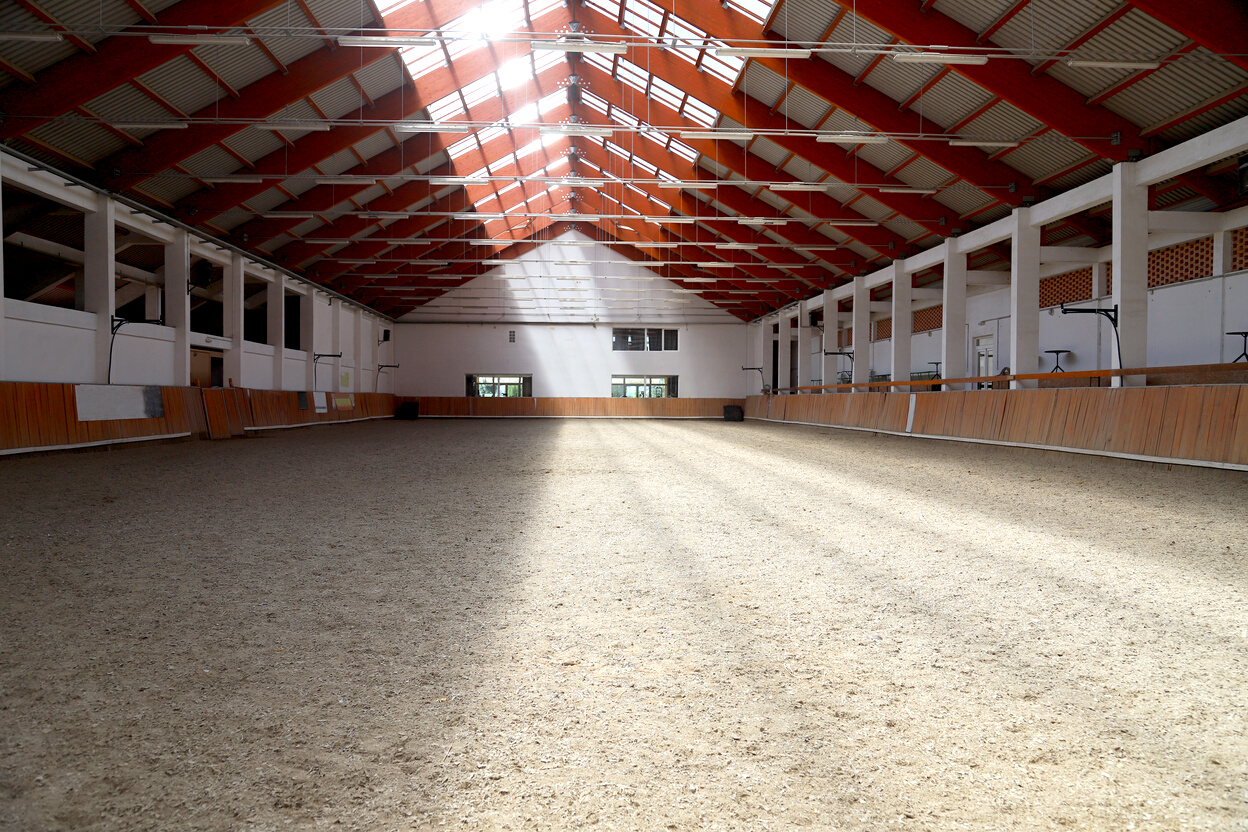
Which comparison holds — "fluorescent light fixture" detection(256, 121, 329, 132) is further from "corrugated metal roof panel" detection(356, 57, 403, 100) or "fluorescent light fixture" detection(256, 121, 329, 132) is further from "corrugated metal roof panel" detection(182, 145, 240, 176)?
"corrugated metal roof panel" detection(182, 145, 240, 176)

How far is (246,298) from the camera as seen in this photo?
1204 inches

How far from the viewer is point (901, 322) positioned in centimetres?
2434

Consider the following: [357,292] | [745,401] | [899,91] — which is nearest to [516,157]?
[357,292]

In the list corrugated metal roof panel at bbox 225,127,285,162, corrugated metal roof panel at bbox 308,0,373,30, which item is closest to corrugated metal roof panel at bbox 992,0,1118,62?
corrugated metal roof panel at bbox 308,0,373,30

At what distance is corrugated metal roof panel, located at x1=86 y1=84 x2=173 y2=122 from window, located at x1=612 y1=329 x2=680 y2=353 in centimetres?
2759

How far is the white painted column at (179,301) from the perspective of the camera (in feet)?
64.3

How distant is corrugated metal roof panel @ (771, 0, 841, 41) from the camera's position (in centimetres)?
1421

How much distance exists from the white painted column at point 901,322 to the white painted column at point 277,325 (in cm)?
2212

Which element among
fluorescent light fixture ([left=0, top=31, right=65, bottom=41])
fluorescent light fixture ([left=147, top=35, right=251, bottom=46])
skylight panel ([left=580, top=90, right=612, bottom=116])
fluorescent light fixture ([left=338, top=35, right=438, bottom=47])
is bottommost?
fluorescent light fixture ([left=0, top=31, right=65, bottom=41])

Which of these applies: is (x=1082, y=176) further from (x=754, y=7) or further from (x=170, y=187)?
(x=170, y=187)

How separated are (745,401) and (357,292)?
21.7 metres

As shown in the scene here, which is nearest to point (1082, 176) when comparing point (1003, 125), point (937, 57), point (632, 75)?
point (1003, 125)

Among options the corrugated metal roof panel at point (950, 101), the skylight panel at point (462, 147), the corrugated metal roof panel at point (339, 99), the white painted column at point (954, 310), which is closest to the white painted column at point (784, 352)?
the white painted column at point (954, 310)

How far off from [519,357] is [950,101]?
28.5m
